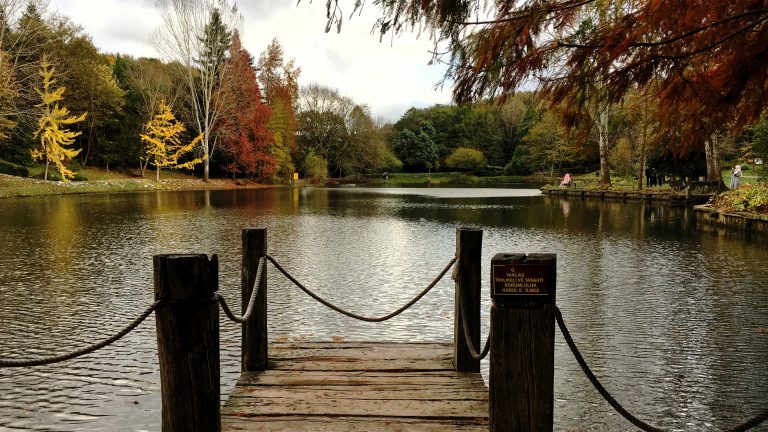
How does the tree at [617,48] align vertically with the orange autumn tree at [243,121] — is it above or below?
below

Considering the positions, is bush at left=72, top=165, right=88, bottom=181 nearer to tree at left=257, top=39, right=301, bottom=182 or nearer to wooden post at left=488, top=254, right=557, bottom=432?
tree at left=257, top=39, right=301, bottom=182

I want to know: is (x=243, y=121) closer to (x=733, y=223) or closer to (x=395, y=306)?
(x=733, y=223)

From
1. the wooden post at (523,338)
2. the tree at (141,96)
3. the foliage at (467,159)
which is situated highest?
the tree at (141,96)

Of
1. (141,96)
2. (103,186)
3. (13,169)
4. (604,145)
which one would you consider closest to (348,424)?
(604,145)

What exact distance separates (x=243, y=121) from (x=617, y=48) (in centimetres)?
4652

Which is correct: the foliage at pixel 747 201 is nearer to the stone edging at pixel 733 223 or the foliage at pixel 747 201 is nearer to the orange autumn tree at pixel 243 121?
the stone edging at pixel 733 223

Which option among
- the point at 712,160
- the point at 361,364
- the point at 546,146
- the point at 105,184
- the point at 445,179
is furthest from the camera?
the point at 445,179

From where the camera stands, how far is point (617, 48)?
4195mm

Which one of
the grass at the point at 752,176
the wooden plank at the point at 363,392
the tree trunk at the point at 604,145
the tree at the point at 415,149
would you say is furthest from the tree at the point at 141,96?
the wooden plank at the point at 363,392

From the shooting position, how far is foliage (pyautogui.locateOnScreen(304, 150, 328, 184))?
190 ft

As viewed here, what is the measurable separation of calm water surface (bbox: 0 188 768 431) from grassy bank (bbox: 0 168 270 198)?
15.4 meters

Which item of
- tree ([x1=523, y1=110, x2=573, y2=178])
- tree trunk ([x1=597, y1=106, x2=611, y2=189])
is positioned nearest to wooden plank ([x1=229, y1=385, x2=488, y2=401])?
tree trunk ([x1=597, y1=106, x2=611, y2=189])

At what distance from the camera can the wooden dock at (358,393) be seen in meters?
3.42

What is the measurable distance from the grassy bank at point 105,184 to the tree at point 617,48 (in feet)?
99.1
